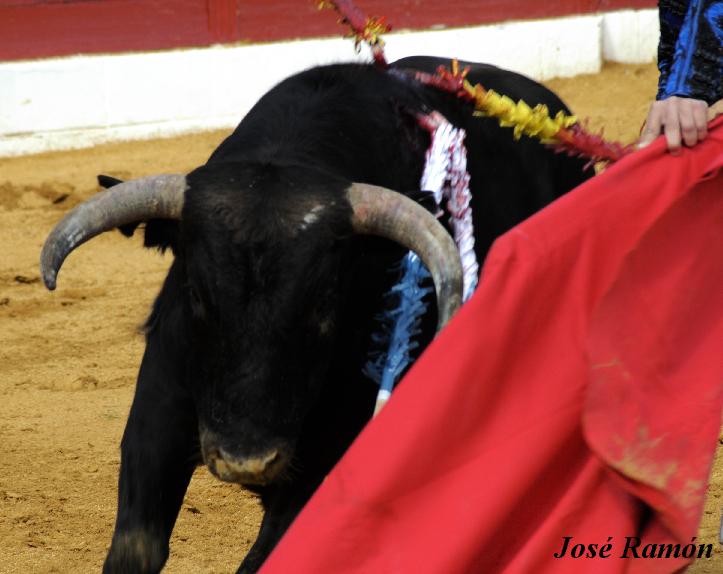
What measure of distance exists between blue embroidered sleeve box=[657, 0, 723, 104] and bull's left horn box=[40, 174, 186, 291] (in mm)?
1024

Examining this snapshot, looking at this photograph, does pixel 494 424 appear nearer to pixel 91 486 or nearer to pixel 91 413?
pixel 91 486

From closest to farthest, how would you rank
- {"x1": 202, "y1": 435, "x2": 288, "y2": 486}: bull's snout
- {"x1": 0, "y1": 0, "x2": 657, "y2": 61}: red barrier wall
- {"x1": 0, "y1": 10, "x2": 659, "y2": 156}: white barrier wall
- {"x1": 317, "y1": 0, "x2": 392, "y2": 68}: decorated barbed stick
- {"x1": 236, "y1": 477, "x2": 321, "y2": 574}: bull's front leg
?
{"x1": 202, "y1": 435, "x2": 288, "y2": 486}: bull's snout, {"x1": 236, "y1": 477, "x2": 321, "y2": 574}: bull's front leg, {"x1": 317, "y1": 0, "x2": 392, "y2": 68}: decorated barbed stick, {"x1": 0, "y1": 10, "x2": 659, "y2": 156}: white barrier wall, {"x1": 0, "y1": 0, "x2": 657, "y2": 61}: red barrier wall

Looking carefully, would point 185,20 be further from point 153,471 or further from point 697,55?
point 697,55

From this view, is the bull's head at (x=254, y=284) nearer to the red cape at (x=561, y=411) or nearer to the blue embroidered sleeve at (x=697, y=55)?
the red cape at (x=561, y=411)

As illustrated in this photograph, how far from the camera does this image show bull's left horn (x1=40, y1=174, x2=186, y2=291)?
2924 mm

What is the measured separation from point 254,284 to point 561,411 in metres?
0.64

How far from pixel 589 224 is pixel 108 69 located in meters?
6.04

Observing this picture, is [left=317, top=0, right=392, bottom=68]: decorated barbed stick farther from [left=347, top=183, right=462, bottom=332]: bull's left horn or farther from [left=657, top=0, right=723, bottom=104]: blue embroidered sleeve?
[left=657, top=0, right=723, bottom=104]: blue embroidered sleeve

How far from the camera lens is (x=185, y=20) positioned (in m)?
8.72

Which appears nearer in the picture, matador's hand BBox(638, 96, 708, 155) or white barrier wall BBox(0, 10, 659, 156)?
matador's hand BBox(638, 96, 708, 155)

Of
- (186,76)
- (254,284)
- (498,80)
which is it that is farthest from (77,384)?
(186,76)

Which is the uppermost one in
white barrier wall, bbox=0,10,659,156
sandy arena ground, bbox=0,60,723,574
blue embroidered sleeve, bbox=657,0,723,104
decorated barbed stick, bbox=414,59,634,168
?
blue embroidered sleeve, bbox=657,0,723,104

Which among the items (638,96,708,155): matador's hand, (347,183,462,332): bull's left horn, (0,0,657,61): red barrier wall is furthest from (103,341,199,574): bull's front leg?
(0,0,657,61): red barrier wall

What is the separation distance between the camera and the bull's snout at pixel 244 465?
269cm
